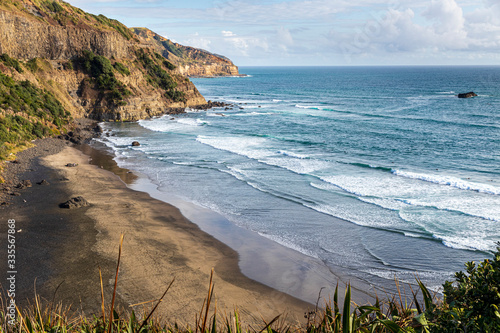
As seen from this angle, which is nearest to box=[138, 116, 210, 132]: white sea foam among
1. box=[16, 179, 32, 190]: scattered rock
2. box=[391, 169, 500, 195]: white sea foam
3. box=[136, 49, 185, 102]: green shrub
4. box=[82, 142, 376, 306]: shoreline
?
box=[136, 49, 185, 102]: green shrub

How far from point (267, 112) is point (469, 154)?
38.9 meters

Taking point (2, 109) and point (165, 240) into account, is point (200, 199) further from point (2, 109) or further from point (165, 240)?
point (2, 109)

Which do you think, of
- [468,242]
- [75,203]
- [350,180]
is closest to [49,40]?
[75,203]

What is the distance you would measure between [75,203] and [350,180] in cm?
1847

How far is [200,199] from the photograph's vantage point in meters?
23.8

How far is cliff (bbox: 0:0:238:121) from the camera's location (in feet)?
157

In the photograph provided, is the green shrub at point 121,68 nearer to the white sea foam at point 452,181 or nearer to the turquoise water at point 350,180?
the turquoise water at point 350,180

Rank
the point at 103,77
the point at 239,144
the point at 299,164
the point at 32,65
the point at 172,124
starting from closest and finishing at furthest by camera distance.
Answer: the point at 299,164, the point at 239,144, the point at 32,65, the point at 172,124, the point at 103,77

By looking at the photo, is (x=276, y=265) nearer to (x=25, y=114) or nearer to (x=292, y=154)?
(x=292, y=154)

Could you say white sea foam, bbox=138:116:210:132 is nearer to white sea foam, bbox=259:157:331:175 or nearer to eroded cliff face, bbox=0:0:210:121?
eroded cliff face, bbox=0:0:210:121

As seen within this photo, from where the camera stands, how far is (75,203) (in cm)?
2044

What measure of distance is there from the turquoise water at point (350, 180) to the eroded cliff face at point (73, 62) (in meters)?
6.50

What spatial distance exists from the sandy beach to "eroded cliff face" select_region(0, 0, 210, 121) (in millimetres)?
30889

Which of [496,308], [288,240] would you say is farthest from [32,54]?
[496,308]
